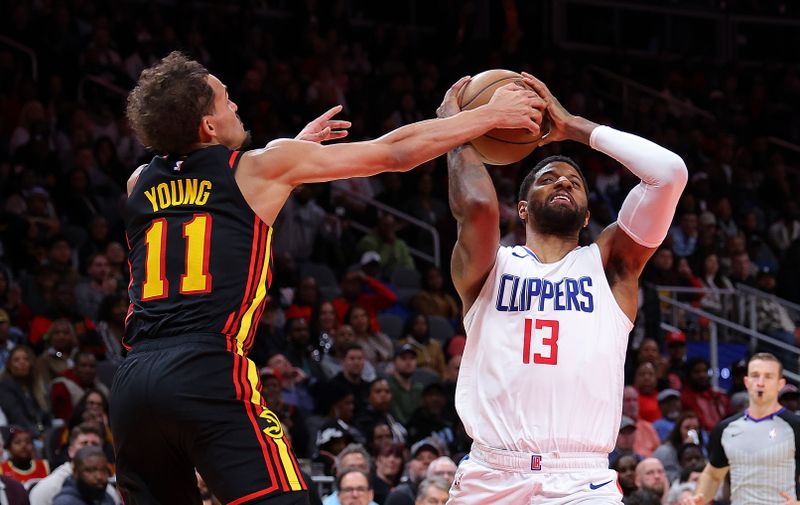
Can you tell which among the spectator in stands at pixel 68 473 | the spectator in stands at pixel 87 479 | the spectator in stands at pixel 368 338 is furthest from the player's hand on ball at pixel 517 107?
the spectator in stands at pixel 368 338

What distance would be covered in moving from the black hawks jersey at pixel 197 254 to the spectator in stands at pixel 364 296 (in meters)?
8.62

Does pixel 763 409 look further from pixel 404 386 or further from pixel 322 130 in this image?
pixel 322 130

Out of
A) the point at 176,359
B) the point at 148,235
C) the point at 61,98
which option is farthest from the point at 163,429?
the point at 61,98

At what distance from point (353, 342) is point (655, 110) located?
32.2 feet

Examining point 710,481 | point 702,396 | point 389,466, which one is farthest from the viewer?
point 702,396

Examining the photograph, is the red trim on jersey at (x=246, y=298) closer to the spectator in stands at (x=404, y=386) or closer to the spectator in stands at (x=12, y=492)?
the spectator in stands at (x=12, y=492)

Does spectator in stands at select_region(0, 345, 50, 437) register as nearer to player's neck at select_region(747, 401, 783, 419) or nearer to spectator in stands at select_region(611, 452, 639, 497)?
spectator in stands at select_region(611, 452, 639, 497)

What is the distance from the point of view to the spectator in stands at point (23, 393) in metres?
10.1

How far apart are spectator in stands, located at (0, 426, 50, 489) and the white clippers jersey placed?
5.26 m

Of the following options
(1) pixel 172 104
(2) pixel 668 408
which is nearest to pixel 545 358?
(1) pixel 172 104

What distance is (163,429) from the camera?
4176 millimetres

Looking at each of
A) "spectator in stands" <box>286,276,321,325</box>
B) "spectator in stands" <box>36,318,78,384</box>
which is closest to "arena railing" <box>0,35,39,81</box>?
"spectator in stands" <box>286,276,321,325</box>

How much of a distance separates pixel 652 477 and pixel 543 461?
5467 millimetres

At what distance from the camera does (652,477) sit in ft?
32.4
